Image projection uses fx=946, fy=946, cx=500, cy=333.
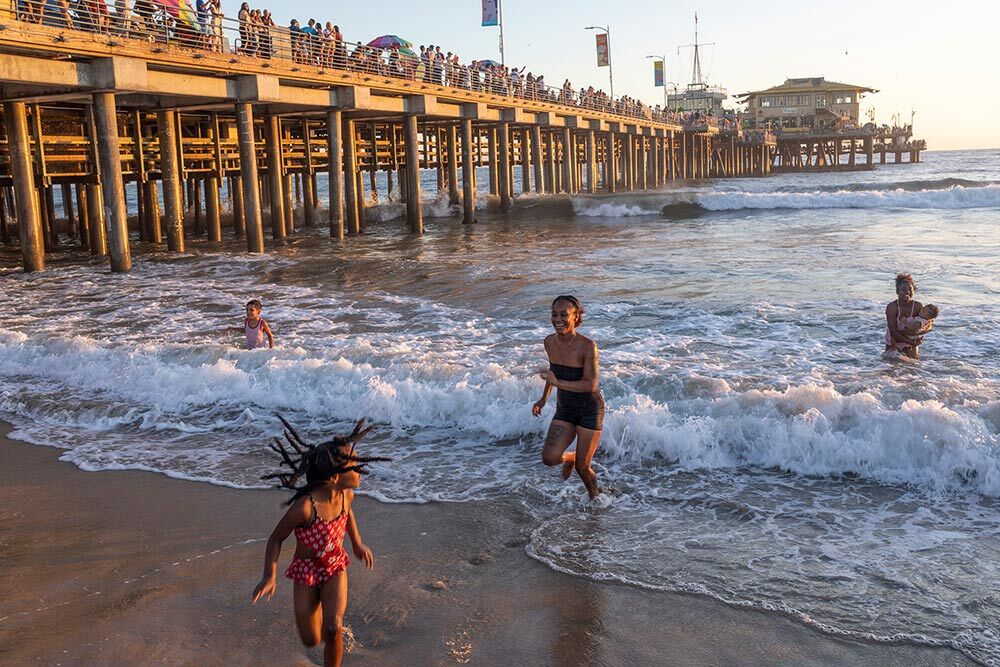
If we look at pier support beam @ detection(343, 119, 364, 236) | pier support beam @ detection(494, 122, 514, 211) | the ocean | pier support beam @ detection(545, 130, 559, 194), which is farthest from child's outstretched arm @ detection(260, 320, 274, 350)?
pier support beam @ detection(545, 130, 559, 194)

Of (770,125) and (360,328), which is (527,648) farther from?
(770,125)

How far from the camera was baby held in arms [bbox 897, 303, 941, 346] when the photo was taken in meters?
8.22

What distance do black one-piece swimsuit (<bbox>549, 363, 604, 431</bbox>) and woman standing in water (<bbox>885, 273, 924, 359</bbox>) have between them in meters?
4.06

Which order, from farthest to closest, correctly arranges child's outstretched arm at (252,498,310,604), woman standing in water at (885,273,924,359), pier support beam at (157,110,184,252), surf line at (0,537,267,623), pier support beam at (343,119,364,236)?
pier support beam at (343,119,364,236) < pier support beam at (157,110,184,252) < woman standing in water at (885,273,924,359) < surf line at (0,537,267,623) < child's outstretched arm at (252,498,310,604)

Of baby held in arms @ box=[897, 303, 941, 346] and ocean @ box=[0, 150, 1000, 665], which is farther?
baby held in arms @ box=[897, 303, 941, 346]

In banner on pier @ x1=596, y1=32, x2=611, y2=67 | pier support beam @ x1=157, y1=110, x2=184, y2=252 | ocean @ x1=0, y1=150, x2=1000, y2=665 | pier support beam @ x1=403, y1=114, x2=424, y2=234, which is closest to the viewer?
ocean @ x1=0, y1=150, x2=1000, y2=665

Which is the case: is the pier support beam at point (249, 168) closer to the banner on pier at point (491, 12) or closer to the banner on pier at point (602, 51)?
the banner on pier at point (491, 12)

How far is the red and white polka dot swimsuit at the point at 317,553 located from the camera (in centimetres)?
352

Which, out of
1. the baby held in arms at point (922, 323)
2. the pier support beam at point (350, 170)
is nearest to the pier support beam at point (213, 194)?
the pier support beam at point (350, 170)

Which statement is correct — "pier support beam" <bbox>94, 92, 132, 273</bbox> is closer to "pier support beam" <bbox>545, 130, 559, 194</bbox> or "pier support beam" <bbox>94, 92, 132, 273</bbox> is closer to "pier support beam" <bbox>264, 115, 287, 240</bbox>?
"pier support beam" <bbox>264, 115, 287, 240</bbox>

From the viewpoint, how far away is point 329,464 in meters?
3.49

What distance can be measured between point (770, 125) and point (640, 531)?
261 ft

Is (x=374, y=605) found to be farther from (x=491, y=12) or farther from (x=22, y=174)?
(x=491, y=12)

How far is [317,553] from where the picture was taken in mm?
3531
